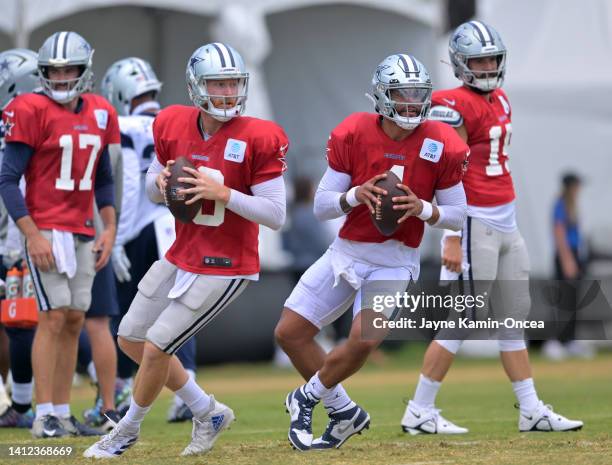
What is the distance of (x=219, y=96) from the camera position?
588 centimetres

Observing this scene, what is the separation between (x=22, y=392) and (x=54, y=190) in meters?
1.55

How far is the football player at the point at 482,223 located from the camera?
709 cm

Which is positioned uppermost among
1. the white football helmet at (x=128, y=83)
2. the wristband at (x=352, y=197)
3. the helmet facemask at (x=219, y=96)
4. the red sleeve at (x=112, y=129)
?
the helmet facemask at (x=219, y=96)

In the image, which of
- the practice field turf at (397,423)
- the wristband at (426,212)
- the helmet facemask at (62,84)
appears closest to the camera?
the practice field turf at (397,423)

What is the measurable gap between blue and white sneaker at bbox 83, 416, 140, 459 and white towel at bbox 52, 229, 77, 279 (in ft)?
4.00

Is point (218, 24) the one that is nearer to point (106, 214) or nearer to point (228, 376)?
point (228, 376)

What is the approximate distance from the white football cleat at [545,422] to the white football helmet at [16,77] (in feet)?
11.2

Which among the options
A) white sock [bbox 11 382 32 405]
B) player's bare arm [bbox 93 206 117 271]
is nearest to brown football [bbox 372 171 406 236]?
player's bare arm [bbox 93 206 117 271]

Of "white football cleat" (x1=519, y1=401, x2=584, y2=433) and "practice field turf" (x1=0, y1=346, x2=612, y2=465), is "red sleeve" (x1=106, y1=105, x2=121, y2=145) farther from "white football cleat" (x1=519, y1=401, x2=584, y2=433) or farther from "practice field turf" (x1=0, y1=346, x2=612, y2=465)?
"white football cleat" (x1=519, y1=401, x2=584, y2=433)

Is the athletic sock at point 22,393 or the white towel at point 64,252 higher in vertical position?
the white towel at point 64,252

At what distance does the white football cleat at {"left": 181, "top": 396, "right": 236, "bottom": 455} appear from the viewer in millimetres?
6094

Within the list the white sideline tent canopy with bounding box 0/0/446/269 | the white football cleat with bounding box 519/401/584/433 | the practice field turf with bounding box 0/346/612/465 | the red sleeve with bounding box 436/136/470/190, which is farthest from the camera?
the white sideline tent canopy with bounding box 0/0/446/269

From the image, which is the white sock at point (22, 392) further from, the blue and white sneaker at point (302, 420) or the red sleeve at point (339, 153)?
the red sleeve at point (339, 153)

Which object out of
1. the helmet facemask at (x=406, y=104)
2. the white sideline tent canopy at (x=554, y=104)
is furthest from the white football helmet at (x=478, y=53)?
the white sideline tent canopy at (x=554, y=104)
